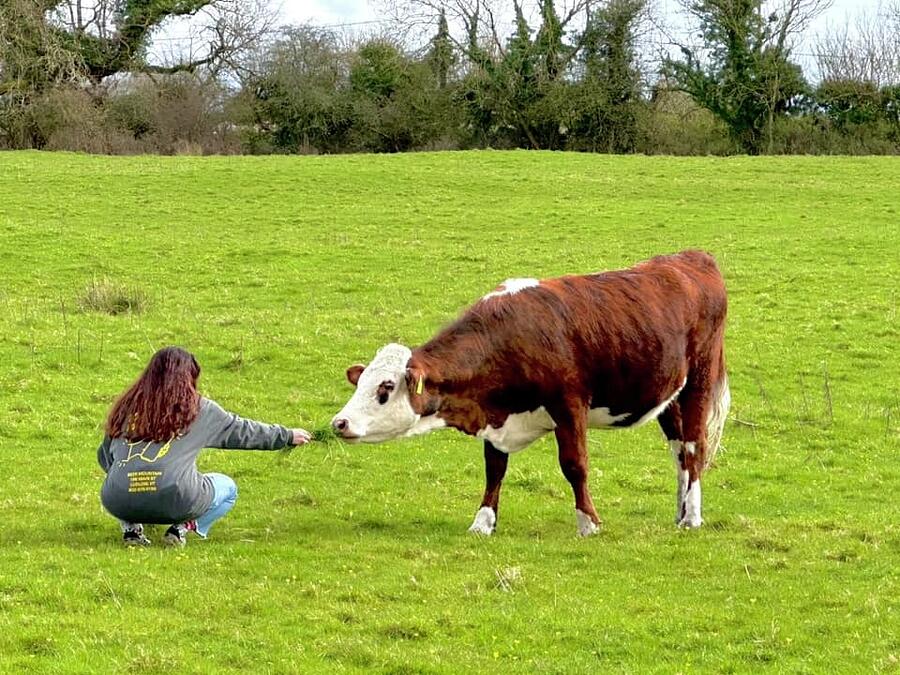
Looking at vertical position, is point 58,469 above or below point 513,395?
below

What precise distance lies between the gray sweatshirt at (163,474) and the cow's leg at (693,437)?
450 centimetres

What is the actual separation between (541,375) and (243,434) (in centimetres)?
268

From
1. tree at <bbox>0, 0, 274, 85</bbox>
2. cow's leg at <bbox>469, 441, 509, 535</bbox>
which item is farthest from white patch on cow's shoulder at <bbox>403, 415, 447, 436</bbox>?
tree at <bbox>0, 0, 274, 85</bbox>

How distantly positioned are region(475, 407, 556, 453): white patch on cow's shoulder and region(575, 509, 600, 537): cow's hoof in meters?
0.82

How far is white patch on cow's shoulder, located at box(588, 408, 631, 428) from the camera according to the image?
11344 millimetres

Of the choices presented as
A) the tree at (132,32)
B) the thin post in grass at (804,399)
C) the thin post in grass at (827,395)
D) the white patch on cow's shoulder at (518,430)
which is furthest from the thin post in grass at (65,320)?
the tree at (132,32)

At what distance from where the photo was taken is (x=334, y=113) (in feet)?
204

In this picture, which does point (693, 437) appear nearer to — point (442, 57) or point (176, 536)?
point (176, 536)

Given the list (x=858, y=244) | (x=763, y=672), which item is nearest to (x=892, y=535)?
(x=763, y=672)

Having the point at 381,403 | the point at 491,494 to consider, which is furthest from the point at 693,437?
the point at 381,403

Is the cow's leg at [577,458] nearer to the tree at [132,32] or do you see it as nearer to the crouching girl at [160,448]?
the crouching girl at [160,448]

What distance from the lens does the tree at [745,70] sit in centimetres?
5997

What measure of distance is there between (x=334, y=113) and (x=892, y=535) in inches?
2145

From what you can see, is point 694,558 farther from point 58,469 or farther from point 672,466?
point 58,469
